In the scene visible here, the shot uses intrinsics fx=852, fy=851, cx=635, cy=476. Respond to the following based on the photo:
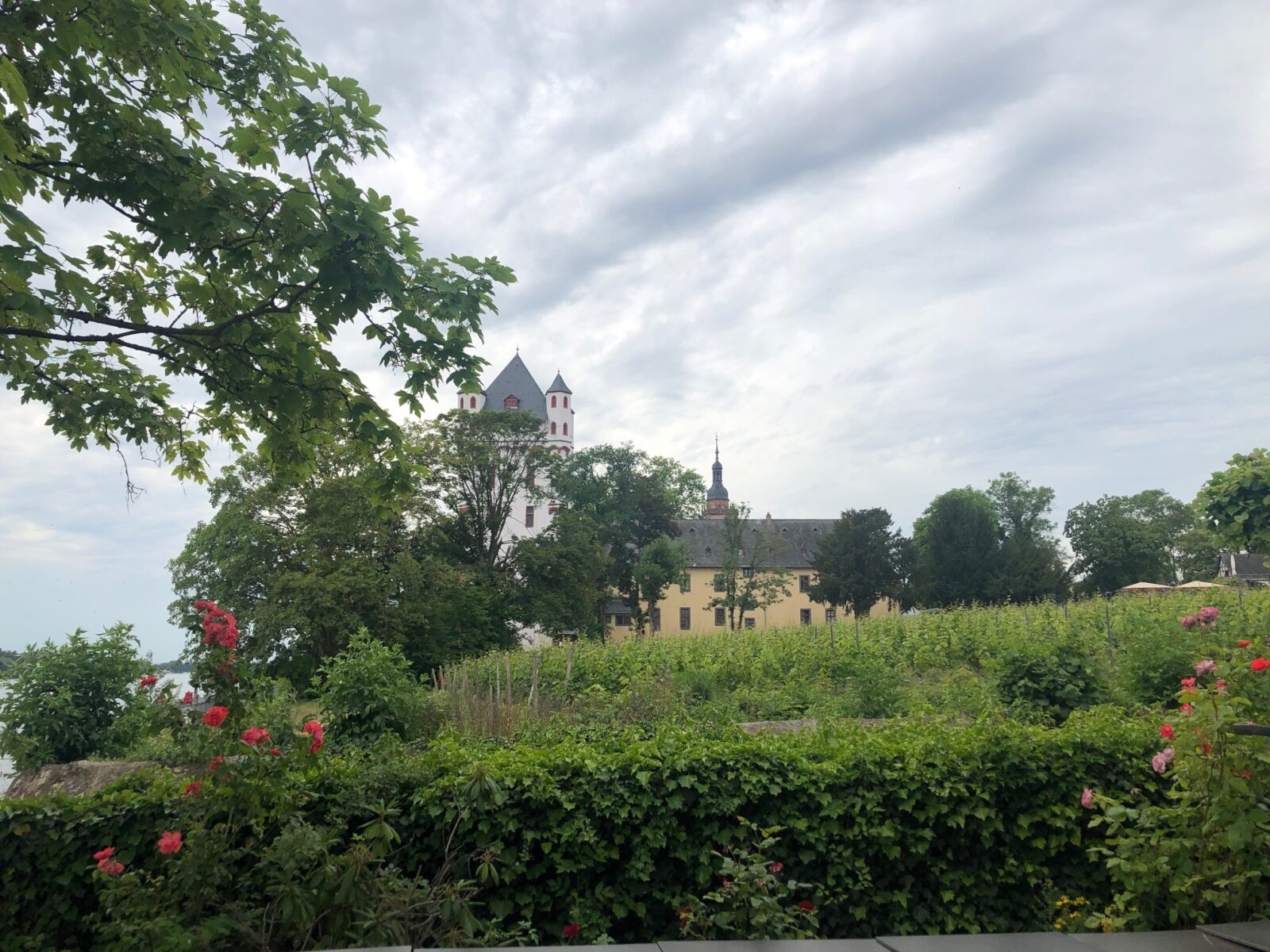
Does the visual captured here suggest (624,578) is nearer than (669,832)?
No

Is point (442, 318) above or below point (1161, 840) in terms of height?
above

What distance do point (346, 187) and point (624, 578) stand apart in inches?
1912

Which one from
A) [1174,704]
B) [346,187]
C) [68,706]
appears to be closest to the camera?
[346,187]

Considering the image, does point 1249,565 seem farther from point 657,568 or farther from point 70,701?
point 70,701

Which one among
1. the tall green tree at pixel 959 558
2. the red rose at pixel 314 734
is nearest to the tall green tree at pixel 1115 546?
the tall green tree at pixel 959 558

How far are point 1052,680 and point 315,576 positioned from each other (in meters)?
25.4

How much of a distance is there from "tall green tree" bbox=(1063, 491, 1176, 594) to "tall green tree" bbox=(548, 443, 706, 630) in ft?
88.6

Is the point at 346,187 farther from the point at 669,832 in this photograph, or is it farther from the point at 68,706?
the point at 68,706

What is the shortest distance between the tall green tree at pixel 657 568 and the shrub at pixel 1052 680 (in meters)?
42.1

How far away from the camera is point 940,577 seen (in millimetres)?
51250

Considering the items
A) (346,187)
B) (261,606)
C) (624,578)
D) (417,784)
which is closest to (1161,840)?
(417,784)

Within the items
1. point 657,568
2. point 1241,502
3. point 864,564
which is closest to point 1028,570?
point 864,564

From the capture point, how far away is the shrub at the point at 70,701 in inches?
358

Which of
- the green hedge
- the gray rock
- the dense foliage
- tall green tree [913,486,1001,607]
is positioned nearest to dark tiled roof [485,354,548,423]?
tall green tree [913,486,1001,607]
